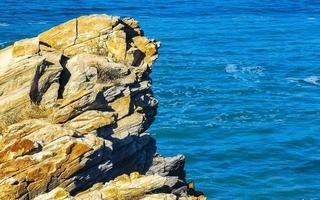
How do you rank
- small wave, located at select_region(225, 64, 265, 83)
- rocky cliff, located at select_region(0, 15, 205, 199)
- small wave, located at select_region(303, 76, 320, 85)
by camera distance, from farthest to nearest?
small wave, located at select_region(225, 64, 265, 83) → small wave, located at select_region(303, 76, 320, 85) → rocky cliff, located at select_region(0, 15, 205, 199)

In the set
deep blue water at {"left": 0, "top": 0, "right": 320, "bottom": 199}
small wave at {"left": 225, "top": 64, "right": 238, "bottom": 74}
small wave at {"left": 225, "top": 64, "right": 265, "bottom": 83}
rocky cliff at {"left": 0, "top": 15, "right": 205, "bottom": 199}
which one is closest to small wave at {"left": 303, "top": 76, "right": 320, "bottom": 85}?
deep blue water at {"left": 0, "top": 0, "right": 320, "bottom": 199}

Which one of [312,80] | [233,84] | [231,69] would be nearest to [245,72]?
[231,69]

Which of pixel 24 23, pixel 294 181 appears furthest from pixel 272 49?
pixel 294 181

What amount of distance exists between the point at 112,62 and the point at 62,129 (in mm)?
5510

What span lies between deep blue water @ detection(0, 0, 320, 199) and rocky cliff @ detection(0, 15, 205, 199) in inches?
681

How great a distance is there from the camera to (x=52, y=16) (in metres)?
114

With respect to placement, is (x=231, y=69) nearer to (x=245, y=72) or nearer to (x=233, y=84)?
(x=245, y=72)

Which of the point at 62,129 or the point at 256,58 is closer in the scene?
the point at 62,129

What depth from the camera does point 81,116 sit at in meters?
28.5

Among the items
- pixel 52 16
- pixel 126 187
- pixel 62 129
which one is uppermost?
pixel 62 129

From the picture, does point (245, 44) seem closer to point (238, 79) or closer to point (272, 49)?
point (272, 49)

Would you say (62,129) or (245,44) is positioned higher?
(62,129)

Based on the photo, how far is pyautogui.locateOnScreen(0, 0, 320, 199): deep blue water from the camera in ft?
176

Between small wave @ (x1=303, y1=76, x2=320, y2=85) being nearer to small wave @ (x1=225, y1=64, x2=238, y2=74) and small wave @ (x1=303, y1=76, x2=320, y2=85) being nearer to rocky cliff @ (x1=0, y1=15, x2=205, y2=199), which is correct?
small wave @ (x1=225, y1=64, x2=238, y2=74)
